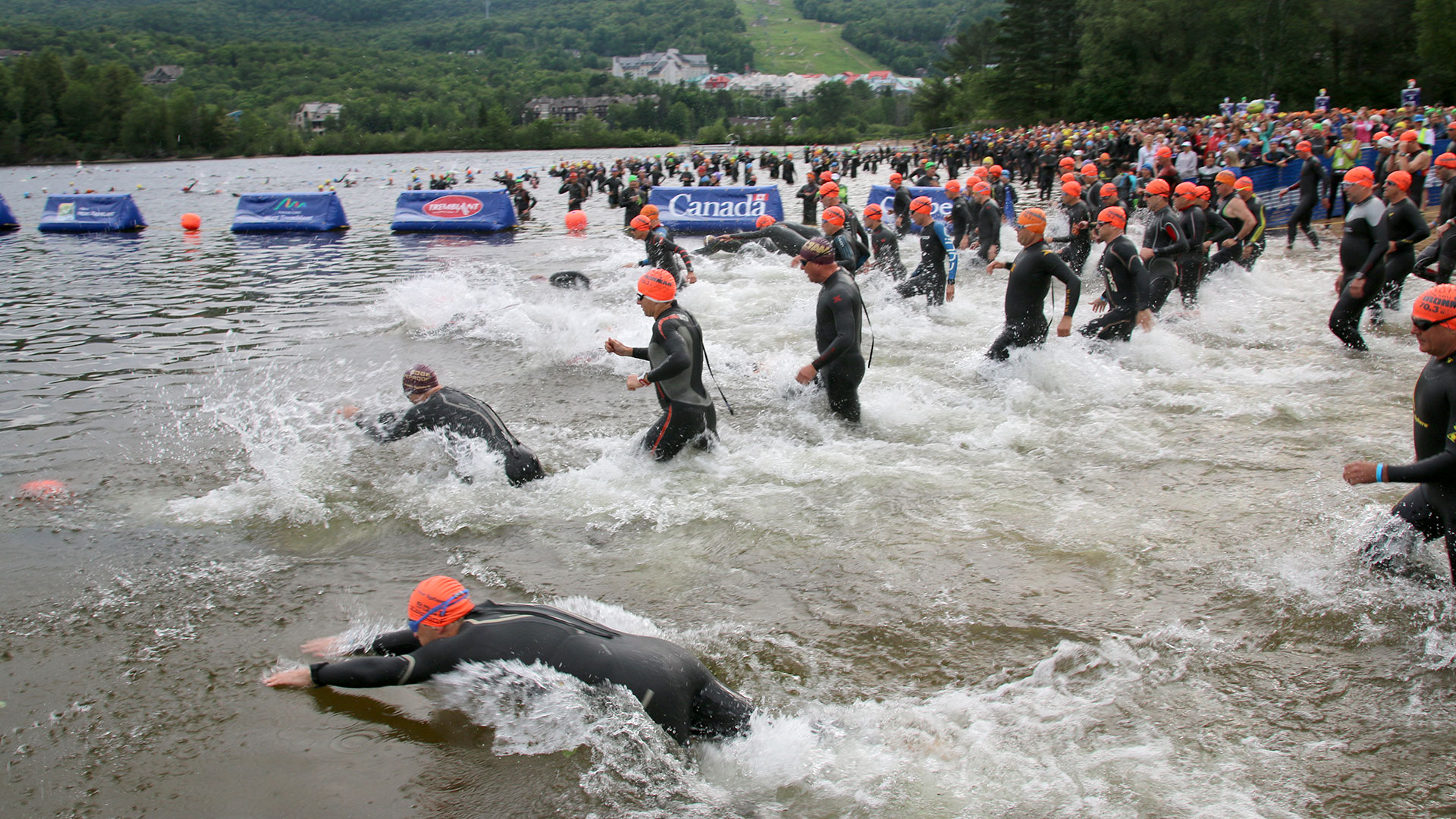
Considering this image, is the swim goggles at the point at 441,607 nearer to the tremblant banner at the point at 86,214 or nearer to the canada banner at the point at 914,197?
the canada banner at the point at 914,197

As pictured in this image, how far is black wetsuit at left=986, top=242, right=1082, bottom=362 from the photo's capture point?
290 inches

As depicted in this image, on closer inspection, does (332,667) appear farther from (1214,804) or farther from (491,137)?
(491,137)

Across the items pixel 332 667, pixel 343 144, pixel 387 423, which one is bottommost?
pixel 332 667

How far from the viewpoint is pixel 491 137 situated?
110 metres

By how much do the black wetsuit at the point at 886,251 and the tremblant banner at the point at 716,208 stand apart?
34.3ft

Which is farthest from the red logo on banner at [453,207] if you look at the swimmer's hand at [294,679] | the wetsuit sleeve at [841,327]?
the swimmer's hand at [294,679]

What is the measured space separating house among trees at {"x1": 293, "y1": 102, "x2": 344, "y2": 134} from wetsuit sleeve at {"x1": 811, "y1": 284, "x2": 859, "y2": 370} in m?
130

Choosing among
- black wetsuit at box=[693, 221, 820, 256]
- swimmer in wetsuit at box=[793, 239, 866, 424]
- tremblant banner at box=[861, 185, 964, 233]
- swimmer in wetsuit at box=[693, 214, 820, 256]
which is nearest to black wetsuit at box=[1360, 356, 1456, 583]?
swimmer in wetsuit at box=[793, 239, 866, 424]

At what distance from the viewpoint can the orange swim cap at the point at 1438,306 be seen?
369 cm

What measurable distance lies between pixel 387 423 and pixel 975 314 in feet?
25.5

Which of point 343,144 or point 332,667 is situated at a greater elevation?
point 343,144

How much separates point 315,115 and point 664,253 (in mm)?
131318

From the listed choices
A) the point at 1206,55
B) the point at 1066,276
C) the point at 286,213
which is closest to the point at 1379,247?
the point at 1066,276

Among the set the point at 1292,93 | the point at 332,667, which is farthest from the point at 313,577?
the point at 1292,93
